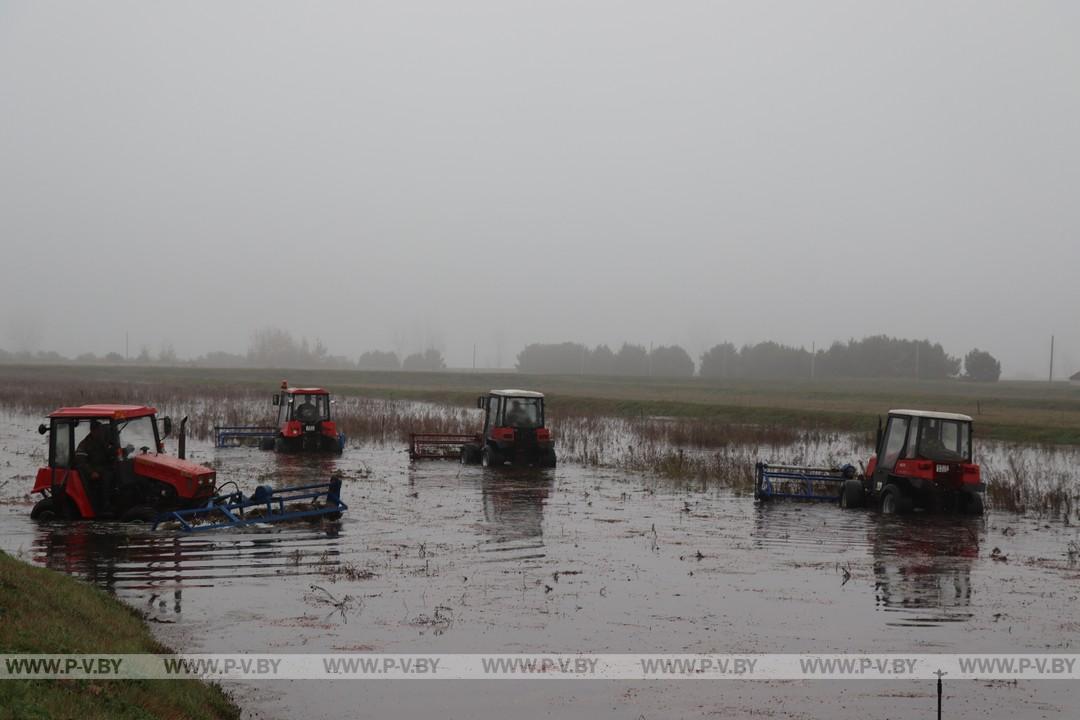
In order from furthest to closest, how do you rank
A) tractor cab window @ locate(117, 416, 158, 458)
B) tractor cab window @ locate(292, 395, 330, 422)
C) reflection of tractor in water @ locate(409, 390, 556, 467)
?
tractor cab window @ locate(292, 395, 330, 422), reflection of tractor in water @ locate(409, 390, 556, 467), tractor cab window @ locate(117, 416, 158, 458)

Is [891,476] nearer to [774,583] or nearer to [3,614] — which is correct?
[774,583]

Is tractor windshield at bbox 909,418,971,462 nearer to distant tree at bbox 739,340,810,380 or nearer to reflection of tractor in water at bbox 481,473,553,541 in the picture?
reflection of tractor in water at bbox 481,473,553,541

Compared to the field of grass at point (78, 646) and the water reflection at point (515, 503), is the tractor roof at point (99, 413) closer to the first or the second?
the field of grass at point (78, 646)

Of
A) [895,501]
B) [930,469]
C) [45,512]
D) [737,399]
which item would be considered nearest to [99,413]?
[45,512]

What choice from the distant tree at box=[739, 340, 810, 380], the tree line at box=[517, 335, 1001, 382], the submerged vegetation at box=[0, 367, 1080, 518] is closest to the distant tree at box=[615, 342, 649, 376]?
the tree line at box=[517, 335, 1001, 382]

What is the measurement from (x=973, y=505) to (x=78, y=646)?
1522cm

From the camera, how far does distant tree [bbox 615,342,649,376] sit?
12838cm

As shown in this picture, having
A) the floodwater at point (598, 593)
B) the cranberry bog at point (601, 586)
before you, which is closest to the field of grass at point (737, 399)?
the cranberry bog at point (601, 586)

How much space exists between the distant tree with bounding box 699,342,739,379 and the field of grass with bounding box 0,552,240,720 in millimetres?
103726

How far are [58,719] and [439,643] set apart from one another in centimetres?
397

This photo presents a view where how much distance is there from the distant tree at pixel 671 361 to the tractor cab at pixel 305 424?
99.6 metres

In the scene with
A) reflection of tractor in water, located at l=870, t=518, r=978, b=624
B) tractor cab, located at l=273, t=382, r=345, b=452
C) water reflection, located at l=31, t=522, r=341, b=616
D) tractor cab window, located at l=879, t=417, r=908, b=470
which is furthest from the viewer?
tractor cab, located at l=273, t=382, r=345, b=452

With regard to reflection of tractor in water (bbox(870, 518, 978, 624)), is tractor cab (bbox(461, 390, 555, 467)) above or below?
above

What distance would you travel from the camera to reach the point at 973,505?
1714 cm
